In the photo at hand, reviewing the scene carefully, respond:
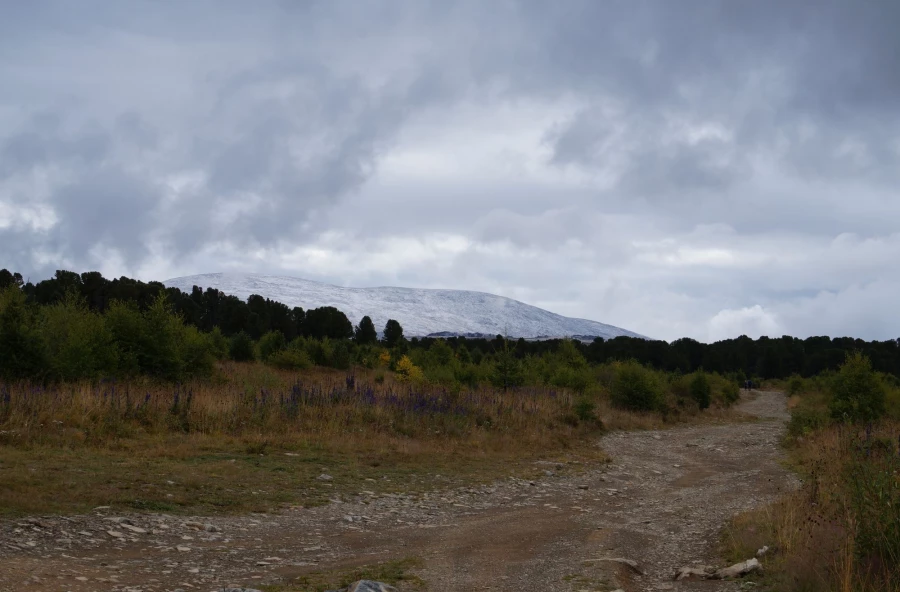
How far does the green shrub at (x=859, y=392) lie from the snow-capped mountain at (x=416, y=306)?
370ft

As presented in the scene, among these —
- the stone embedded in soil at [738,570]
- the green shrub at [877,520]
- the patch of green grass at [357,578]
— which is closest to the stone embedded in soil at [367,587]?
the patch of green grass at [357,578]

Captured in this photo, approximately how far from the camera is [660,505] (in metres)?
12.2

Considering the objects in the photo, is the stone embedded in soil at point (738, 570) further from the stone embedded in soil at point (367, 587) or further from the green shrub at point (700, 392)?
the green shrub at point (700, 392)

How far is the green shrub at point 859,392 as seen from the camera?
25.5m

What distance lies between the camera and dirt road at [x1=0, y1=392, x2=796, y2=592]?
22.1 feet

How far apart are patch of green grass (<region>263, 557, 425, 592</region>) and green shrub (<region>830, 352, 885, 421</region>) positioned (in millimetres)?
22666

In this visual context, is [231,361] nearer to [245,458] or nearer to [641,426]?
[641,426]

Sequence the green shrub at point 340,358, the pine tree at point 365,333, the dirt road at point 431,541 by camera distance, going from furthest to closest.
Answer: the pine tree at point 365,333 < the green shrub at point 340,358 < the dirt road at point 431,541

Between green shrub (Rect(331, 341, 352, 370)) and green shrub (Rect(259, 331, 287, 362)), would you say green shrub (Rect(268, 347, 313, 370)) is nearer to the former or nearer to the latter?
green shrub (Rect(259, 331, 287, 362))

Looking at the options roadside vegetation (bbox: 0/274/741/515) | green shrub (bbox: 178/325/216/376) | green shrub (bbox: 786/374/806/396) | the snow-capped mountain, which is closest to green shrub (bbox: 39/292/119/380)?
roadside vegetation (bbox: 0/274/741/515)

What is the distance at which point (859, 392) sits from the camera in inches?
1035

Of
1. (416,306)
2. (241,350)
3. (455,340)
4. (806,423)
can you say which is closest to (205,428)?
(806,423)

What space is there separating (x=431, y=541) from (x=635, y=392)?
2587 cm

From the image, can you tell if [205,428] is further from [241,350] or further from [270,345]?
[270,345]
